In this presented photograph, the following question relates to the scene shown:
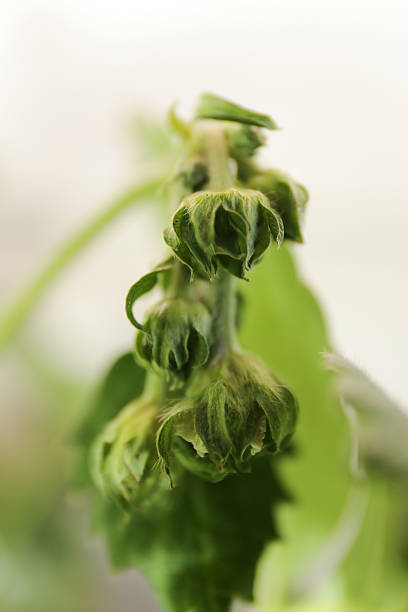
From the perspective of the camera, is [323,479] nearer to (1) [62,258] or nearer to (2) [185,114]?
(1) [62,258]

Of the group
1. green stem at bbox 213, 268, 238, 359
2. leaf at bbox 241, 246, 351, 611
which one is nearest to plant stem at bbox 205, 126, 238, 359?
green stem at bbox 213, 268, 238, 359

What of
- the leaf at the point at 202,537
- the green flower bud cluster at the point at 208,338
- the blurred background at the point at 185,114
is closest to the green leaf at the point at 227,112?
the green flower bud cluster at the point at 208,338

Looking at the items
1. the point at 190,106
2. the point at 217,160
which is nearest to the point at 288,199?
the point at 217,160

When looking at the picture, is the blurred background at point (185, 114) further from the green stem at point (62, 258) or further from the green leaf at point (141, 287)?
the green leaf at point (141, 287)

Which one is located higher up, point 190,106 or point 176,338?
point 190,106

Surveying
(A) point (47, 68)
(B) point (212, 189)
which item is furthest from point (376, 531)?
(A) point (47, 68)

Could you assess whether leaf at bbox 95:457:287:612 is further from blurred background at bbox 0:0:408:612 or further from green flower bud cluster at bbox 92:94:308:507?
blurred background at bbox 0:0:408:612
